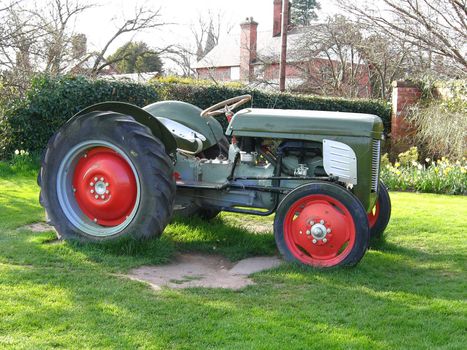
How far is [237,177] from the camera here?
18.4 ft

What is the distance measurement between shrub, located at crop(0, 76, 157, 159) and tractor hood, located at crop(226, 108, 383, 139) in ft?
21.8

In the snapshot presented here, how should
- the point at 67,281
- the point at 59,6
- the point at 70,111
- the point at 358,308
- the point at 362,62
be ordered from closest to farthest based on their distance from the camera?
the point at 358,308 < the point at 67,281 < the point at 70,111 < the point at 59,6 < the point at 362,62

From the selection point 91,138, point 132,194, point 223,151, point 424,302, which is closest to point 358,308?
point 424,302

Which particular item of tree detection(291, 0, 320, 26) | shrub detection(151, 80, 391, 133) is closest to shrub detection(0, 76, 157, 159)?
shrub detection(151, 80, 391, 133)

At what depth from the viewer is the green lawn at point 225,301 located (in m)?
3.30

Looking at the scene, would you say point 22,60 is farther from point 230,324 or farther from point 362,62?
point 362,62

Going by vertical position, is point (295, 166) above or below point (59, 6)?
below

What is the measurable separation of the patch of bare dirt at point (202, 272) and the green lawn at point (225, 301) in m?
0.14

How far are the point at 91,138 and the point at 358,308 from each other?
289cm

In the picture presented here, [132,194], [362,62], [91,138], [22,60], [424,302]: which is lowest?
[424,302]

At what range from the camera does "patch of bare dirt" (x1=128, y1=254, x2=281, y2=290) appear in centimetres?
449

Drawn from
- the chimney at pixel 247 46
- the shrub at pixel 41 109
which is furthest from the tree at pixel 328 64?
the shrub at pixel 41 109

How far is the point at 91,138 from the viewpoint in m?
5.41

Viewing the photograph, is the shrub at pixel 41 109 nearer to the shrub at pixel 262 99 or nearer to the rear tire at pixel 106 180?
the shrub at pixel 262 99
